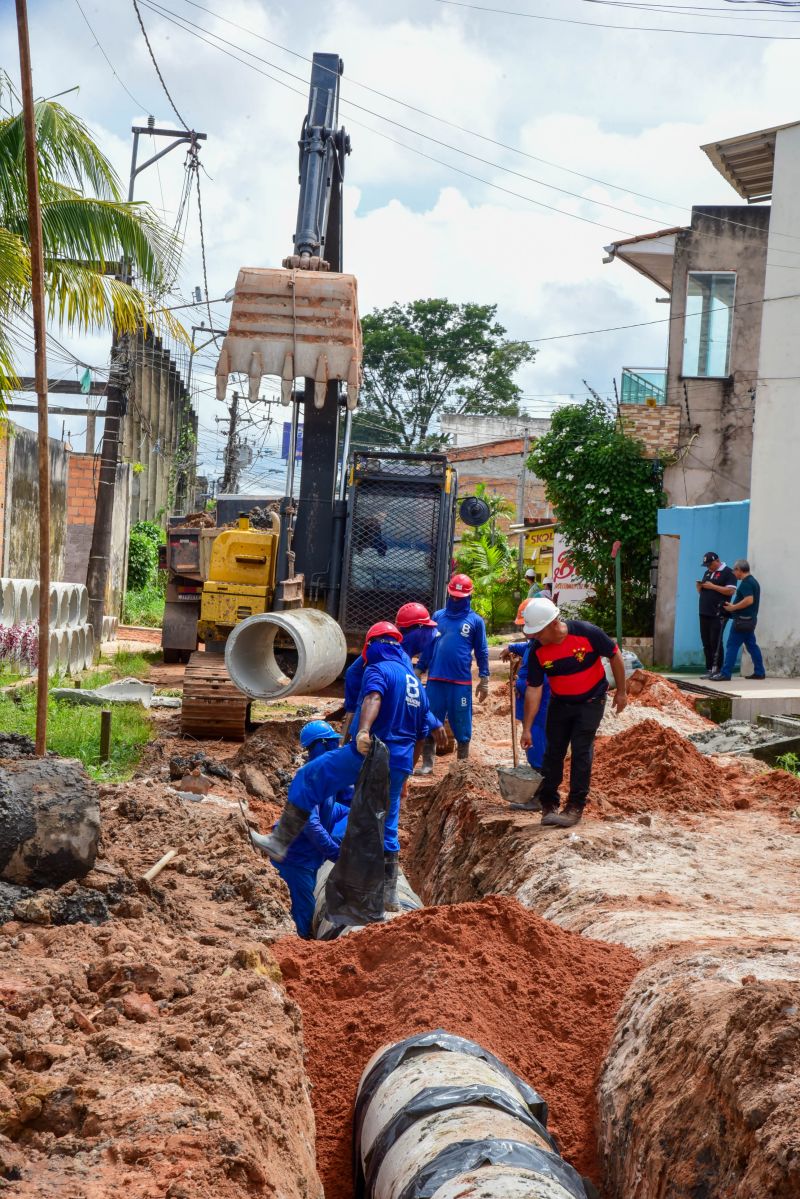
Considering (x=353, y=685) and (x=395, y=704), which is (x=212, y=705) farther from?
(x=395, y=704)

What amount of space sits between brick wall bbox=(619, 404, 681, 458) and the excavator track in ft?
39.9

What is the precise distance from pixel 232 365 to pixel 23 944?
307 inches

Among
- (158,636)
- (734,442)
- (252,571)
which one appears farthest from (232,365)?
(158,636)

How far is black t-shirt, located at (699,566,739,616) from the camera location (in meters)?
16.7

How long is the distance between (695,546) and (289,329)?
10.1m

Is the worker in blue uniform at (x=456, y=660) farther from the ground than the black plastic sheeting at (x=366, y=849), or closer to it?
farther from the ground

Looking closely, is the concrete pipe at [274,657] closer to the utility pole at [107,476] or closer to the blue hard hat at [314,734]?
the blue hard hat at [314,734]

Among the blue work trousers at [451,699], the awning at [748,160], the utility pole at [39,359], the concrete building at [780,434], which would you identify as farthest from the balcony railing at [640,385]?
the utility pole at [39,359]

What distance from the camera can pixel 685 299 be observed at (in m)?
22.3

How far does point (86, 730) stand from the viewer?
A: 37.5ft

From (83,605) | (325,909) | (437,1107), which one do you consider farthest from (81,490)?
(437,1107)

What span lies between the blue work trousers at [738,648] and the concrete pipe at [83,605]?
993 centimetres

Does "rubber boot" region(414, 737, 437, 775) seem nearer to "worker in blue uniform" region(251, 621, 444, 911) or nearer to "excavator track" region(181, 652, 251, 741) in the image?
"excavator track" region(181, 652, 251, 741)

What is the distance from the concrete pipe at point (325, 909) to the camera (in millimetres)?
6680
